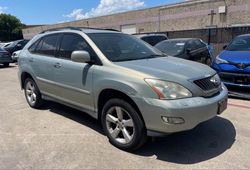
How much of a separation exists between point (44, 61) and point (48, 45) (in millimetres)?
380

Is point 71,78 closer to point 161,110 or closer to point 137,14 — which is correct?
point 161,110

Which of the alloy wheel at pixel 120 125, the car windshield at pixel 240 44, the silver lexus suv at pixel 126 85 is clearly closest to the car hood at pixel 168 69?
the silver lexus suv at pixel 126 85

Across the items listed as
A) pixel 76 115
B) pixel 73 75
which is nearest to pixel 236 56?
pixel 76 115

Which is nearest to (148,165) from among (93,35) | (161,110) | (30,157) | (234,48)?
(161,110)

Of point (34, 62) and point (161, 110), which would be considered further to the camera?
point (34, 62)

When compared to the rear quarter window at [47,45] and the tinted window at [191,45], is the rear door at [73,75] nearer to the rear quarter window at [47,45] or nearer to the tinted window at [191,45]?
the rear quarter window at [47,45]

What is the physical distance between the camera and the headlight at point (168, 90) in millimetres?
3432

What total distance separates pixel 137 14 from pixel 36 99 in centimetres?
3949

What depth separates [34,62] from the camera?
5785 mm

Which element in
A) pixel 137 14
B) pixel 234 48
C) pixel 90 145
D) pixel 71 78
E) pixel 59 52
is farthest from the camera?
pixel 137 14

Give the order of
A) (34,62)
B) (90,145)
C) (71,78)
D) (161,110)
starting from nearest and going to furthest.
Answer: (161,110), (90,145), (71,78), (34,62)

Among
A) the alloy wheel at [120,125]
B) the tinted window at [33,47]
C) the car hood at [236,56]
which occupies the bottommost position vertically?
the alloy wheel at [120,125]

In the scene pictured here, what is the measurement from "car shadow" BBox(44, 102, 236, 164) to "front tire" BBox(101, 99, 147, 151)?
8.4 inches

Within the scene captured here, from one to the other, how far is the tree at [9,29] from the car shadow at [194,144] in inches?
2991
